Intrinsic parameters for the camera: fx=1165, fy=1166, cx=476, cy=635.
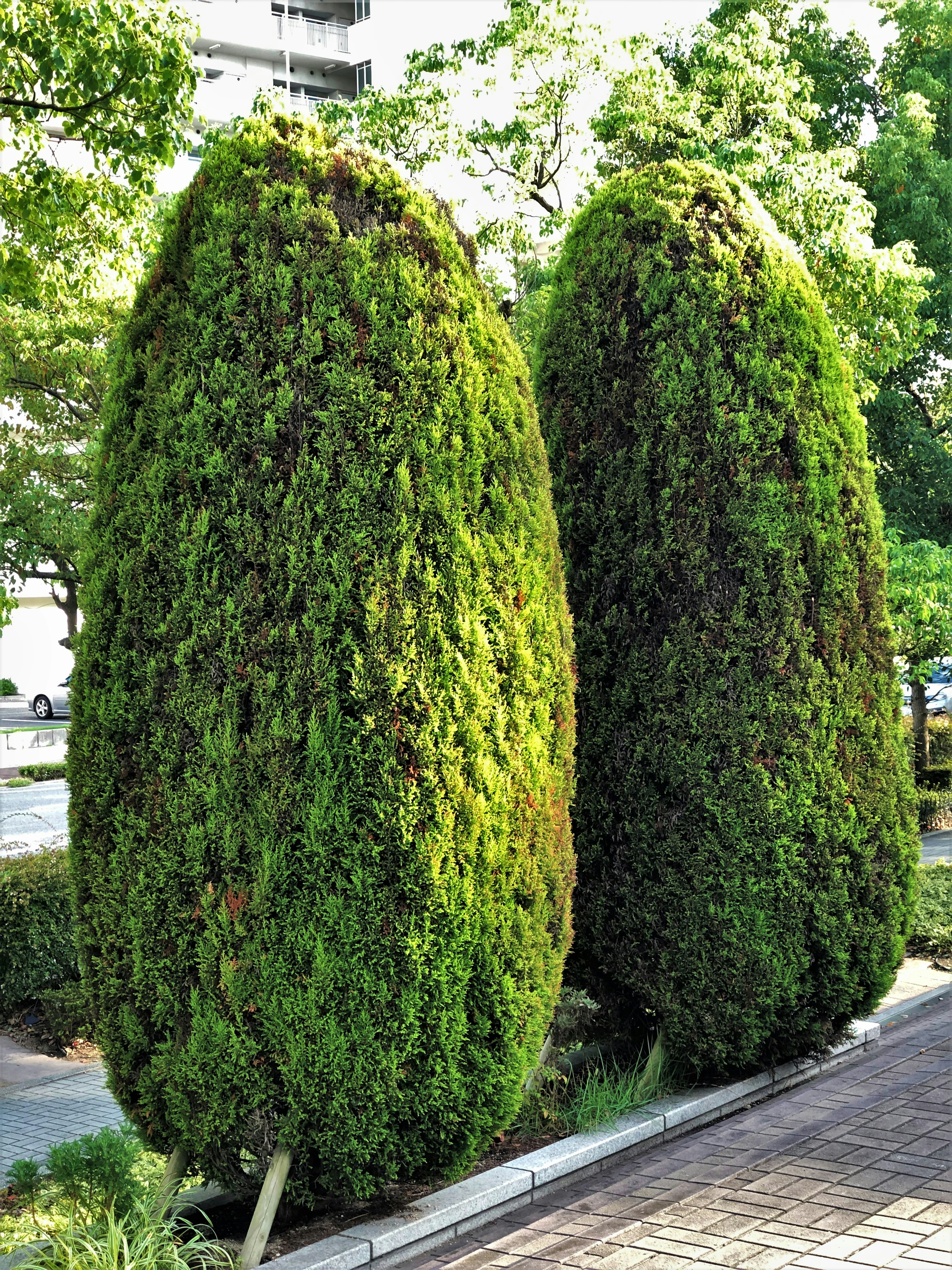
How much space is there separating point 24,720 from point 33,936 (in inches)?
1352

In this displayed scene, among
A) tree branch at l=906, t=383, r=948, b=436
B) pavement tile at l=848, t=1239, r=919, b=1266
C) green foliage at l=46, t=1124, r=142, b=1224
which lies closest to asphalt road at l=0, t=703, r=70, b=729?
tree branch at l=906, t=383, r=948, b=436

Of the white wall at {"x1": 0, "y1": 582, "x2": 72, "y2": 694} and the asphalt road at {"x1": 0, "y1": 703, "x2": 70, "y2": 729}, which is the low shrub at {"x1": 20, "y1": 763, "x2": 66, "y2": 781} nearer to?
the asphalt road at {"x1": 0, "y1": 703, "x2": 70, "y2": 729}

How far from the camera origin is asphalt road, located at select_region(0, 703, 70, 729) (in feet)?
122

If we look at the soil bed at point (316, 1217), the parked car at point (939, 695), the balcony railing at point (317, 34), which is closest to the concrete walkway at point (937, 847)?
the soil bed at point (316, 1217)

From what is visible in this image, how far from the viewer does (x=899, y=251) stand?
1189cm

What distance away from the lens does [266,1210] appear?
4.10 m

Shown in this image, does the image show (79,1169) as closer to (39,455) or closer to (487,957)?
(487,957)

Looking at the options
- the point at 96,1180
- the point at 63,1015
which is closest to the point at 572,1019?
the point at 96,1180

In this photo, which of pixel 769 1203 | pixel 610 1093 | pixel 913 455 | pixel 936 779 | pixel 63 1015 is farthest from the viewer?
pixel 936 779

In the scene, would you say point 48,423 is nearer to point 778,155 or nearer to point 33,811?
point 33,811

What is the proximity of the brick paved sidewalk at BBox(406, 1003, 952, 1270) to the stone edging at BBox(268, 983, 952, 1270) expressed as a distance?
0.06m

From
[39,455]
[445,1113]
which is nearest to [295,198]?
[445,1113]

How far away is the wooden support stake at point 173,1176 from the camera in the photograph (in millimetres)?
Result: 4207

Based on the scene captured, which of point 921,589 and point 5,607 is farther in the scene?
point 921,589
